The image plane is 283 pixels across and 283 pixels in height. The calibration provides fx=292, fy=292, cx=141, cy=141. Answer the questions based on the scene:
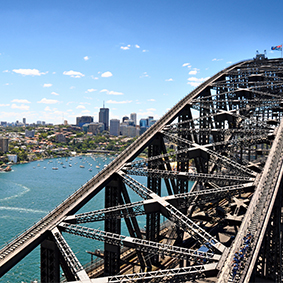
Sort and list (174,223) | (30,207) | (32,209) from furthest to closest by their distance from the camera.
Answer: (30,207), (32,209), (174,223)

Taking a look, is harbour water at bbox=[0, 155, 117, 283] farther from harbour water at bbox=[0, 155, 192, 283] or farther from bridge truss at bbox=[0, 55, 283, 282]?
bridge truss at bbox=[0, 55, 283, 282]

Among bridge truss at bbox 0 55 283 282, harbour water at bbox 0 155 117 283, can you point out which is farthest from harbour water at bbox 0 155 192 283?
bridge truss at bbox 0 55 283 282

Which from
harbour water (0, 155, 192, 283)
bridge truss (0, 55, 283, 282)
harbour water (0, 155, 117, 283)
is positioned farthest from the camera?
harbour water (0, 155, 192, 283)

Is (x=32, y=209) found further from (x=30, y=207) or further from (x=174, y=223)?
(x=174, y=223)

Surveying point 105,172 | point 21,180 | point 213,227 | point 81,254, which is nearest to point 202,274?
point 105,172

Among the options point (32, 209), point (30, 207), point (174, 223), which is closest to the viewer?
point (174, 223)

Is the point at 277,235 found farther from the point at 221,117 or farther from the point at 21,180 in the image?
the point at 21,180

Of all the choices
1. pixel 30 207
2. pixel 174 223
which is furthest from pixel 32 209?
pixel 174 223

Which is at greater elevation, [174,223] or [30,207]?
[174,223]

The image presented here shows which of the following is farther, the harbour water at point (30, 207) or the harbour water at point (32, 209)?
the harbour water at point (32, 209)

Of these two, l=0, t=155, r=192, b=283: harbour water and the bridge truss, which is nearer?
the bridge truss

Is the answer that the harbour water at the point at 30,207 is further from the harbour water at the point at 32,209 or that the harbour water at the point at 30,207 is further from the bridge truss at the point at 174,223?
the bridge truss at the point at 174,223

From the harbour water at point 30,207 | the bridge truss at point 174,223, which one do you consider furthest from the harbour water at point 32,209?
the bridge truss at point 174,223
